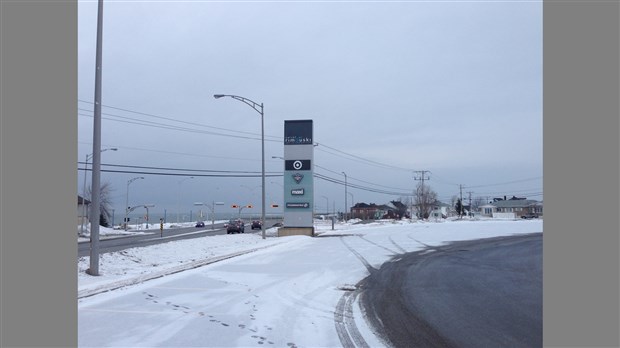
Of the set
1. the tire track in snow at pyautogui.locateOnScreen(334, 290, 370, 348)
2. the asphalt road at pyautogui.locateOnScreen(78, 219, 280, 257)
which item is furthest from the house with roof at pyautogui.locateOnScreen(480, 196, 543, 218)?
the tire track in snow at pyautogui.locateOnScreen(334, 290, 370, 348)

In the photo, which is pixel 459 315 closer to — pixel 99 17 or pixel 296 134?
pixel 99 17

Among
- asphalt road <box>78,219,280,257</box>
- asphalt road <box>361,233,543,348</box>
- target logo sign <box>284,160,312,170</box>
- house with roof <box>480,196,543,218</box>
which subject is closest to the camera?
asphalt road <box>361,233,543,348</box>

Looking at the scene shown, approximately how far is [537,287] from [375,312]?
5.66m

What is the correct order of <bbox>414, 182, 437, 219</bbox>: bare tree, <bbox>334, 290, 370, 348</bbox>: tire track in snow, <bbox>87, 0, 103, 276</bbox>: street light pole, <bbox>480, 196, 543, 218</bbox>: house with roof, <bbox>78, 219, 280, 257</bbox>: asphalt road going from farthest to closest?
<bbox>480, 196, 543, 218</bbox>: house with roof
<bbox>414, 182, 437, 219</bbox>: bare tree
<bbox>78, 219, 280, 257</bbox>: asphalt road
<bbox>87, 0, 103, 276</bbox>: street light pole
<bbox>334, 290, 370, 348</bbox>: tire track in snow

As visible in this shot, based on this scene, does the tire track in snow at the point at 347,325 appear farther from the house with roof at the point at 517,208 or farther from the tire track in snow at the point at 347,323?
the house with roof at the point at 517,208

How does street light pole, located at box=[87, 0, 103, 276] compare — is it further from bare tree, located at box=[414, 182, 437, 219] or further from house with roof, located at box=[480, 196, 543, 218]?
house with roof, located at box=[480, 196, 543, 218]

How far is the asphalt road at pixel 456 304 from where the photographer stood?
26.1 feet

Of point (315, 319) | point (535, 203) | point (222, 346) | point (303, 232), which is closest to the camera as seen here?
point (222, 346)

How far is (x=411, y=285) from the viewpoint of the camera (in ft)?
45.1

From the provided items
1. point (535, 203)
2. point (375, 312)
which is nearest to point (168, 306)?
point (375, 312)

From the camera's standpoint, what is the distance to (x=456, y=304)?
1080cm

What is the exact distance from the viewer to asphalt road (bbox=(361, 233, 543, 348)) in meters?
7.95

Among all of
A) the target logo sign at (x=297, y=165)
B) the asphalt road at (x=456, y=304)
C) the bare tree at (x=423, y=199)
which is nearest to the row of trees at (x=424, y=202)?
the bare tree at (x=423, y=199)

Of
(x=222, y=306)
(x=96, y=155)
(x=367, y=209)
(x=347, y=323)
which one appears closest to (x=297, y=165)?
(x=96, y=155)
